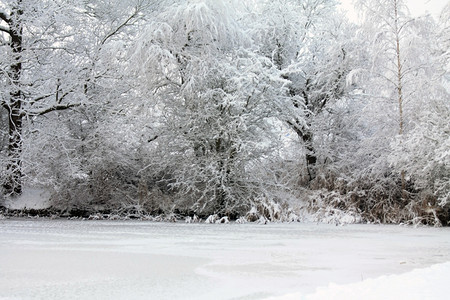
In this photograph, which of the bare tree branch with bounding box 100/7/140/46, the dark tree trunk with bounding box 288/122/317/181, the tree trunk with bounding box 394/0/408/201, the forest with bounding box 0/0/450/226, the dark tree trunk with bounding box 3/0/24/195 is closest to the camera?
the forest with bounding box 0/0/450/226

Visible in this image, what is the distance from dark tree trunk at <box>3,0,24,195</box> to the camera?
1297cm

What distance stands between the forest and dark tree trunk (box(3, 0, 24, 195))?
0.19 ft

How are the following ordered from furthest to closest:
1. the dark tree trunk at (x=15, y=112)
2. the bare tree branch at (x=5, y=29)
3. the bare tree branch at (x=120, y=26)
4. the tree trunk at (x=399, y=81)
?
the bare tree branch at (x=120, y=26) → the bare tree branch at (x=5, y=29) → the tree trunk at (x=399, y=81) → the dark tree trunk at (x=15, y=112)

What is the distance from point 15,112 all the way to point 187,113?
192 inches

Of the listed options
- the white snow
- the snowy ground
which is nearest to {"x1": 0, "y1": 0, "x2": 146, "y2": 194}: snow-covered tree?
the white snow

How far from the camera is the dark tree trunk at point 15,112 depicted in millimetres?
12969

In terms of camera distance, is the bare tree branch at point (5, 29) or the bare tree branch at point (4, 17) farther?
the bare tree branch at point (5, 29)

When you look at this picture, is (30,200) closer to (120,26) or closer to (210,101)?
(120,26)

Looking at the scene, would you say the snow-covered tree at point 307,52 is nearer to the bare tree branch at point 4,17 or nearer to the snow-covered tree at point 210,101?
the snow-covered tree at point 210,101

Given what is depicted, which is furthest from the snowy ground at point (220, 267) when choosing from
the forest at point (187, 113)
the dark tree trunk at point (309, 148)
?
the dark tree trunk at point (309, 148)

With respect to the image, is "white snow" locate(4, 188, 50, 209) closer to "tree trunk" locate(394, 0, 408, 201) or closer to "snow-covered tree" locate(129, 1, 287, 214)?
"snow-covered tree" locate(129, 1, 287, 214)

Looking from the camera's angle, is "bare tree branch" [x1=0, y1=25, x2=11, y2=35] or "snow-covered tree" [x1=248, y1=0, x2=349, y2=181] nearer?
"bare tree branch" [x1=0, y1=25, x2=11, y2=35]

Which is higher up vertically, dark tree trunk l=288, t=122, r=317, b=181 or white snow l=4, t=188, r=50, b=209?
dark tree trunk l=288, t=122, r=317, b=181

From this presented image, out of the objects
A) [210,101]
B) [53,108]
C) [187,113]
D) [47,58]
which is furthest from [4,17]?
[210,101]
